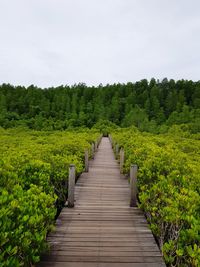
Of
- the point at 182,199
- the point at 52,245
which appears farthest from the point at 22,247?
the point at 182,199

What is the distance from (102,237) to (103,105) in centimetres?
7978

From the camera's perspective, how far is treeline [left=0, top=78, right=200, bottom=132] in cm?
7181

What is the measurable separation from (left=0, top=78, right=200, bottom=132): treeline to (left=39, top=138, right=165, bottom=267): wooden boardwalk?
2284 inches

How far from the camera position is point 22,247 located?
3.53 m

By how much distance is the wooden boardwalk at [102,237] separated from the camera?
15.7 ft

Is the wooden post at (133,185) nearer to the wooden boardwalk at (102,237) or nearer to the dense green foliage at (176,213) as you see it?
the wooden boardwalk at (102,237)

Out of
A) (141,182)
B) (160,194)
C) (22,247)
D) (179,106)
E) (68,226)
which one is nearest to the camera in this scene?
(22,247)

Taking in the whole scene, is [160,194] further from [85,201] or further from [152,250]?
[85,201]

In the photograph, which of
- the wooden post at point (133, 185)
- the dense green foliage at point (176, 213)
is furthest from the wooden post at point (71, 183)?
the dense green foliage at point (176, 213)

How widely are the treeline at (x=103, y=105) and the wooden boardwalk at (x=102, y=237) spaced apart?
5800cm

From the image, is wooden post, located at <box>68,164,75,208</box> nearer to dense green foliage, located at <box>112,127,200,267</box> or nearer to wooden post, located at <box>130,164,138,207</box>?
wooden post, located at <box>130,164,138,207</box>

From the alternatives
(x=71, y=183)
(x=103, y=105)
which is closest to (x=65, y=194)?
(x=71, y=183)

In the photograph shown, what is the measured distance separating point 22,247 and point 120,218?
376 cm

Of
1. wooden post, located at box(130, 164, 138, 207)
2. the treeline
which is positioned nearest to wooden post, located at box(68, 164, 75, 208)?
wooden post, located at box(130, 164, 138, 207)
